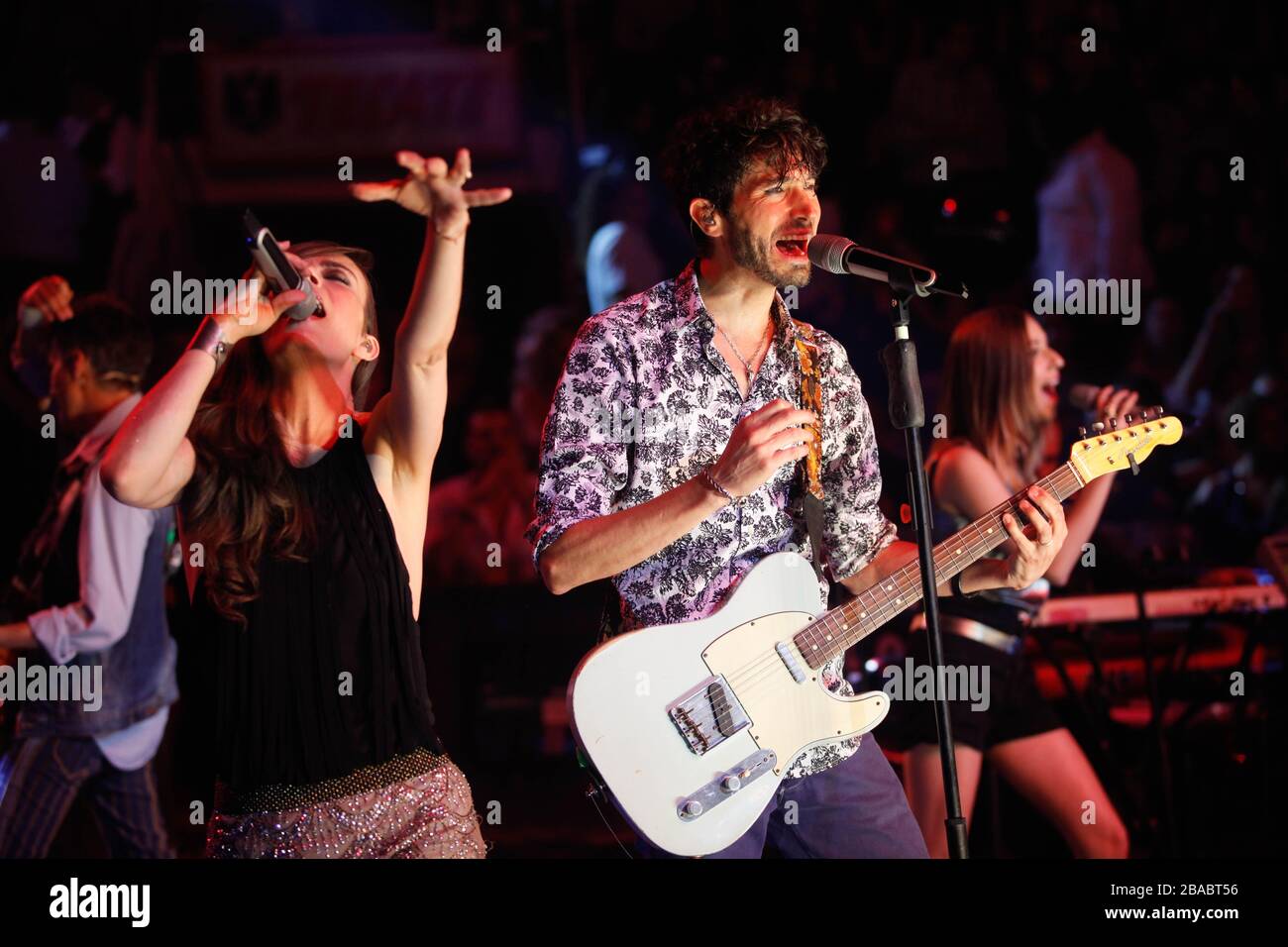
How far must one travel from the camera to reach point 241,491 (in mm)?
2809

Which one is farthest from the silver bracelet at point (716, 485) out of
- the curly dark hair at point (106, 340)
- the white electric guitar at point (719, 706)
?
the curly dark hair at point (106, 340)

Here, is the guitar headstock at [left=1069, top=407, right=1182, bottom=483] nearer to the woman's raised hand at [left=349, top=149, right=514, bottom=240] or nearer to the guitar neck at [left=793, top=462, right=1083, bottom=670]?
the guitar neck at [left=793, top=462, right=1083, bottom=670]

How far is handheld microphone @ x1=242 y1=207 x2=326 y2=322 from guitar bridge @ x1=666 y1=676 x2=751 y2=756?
113cm

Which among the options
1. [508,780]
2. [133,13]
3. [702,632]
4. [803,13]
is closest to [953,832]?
[702,632]

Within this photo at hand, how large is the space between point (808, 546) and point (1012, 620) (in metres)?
1.55

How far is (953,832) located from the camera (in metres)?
2.67

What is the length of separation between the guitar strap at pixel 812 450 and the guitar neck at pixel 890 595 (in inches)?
5.2

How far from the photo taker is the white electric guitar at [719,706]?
275cm

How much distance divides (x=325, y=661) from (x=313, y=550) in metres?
0.24

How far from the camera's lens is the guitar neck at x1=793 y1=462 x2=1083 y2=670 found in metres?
2.93
